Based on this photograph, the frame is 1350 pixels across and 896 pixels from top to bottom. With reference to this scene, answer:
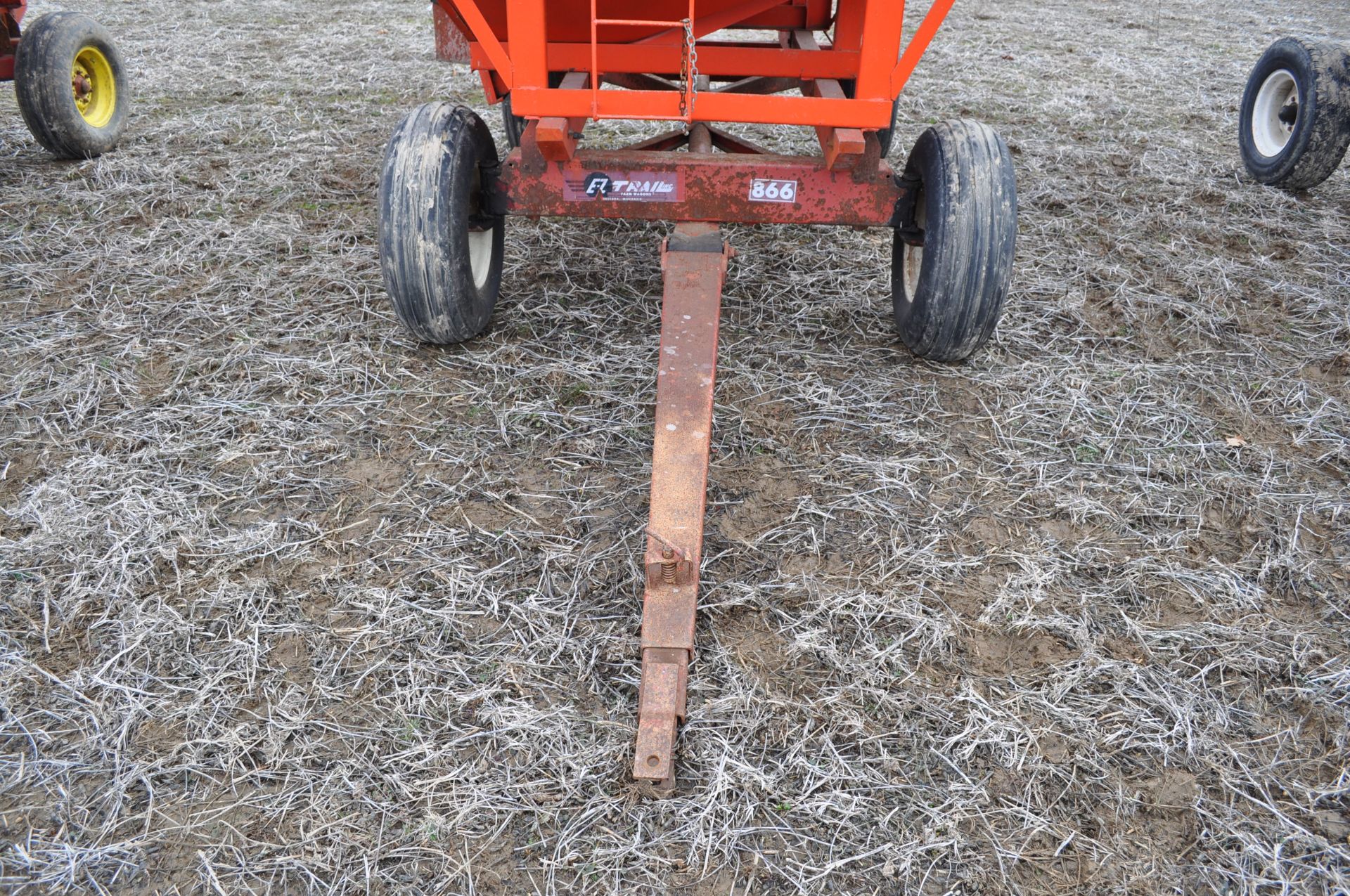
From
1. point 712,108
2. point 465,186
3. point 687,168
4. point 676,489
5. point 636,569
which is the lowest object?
point 636,569

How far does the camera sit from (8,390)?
3537 mm

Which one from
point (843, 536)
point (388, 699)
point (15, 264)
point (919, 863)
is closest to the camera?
point (919, 863)

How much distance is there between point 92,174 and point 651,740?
506cm

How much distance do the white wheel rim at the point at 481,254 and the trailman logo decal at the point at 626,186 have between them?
1.82 ft

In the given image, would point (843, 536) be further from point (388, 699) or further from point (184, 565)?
point (184, 565)

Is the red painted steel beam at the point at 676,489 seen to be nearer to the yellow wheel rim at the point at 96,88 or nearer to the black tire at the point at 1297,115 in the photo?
the black tire at the point at 1297,115

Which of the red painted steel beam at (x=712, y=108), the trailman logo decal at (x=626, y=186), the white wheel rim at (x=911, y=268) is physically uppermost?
the red painted steel beam at (x=712, y=108)

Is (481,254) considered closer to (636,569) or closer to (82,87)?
(636,569)

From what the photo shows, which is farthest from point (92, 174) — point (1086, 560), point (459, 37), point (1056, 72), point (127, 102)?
point (1056, 72)

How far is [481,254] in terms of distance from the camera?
3.94 m

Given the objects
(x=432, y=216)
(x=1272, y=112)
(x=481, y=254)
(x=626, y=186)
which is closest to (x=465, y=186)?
(x=432, y=216)

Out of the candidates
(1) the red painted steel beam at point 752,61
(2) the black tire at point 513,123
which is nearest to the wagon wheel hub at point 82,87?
(2) the black tire at point 513,123

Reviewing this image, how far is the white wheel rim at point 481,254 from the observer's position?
3893 millimetres

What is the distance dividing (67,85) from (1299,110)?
699cm
